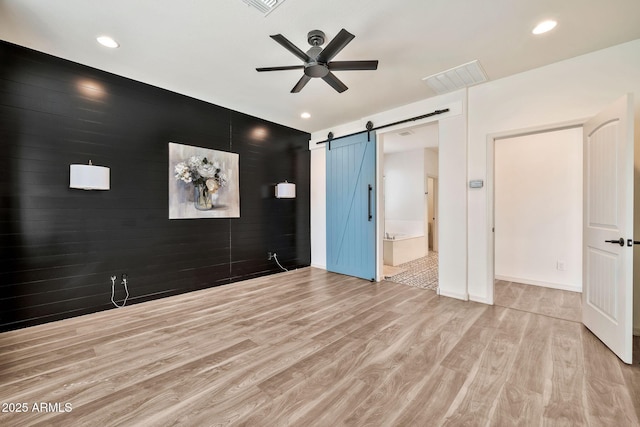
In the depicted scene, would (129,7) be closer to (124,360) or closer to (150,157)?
(150,157)

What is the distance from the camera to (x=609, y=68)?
267 cm

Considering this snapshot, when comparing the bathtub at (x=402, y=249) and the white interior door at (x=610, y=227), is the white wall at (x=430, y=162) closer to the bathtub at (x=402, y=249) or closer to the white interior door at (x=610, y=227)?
the bathtub at (x=402, y=249)

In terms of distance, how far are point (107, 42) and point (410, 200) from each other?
6.80 m

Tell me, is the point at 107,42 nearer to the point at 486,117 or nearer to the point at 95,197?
the point at 95,197

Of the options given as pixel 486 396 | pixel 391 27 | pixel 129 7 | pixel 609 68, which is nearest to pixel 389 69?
pixel 391 27

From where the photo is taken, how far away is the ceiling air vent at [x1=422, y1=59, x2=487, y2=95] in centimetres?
305

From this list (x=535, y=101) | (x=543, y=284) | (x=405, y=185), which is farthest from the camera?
(x=405, y=185)

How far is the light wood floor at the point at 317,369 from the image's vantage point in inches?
61.2

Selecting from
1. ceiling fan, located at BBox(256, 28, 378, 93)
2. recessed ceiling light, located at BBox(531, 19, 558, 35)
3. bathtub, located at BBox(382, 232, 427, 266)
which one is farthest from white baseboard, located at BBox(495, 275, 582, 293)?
ceiling fan, located at BBox(256, 28, 378, 93)

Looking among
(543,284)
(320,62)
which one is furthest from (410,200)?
(320,62)

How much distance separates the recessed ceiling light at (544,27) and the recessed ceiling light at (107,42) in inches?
155

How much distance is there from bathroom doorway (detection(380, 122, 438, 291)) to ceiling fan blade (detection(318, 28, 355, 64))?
3883 millimetres

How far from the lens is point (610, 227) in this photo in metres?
2.27

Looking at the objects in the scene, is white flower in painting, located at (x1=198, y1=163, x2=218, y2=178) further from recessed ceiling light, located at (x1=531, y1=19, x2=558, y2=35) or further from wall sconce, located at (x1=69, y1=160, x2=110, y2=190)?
recessed ceiling light, located at (x1=531, y1=19, x2=558, y2=35)
